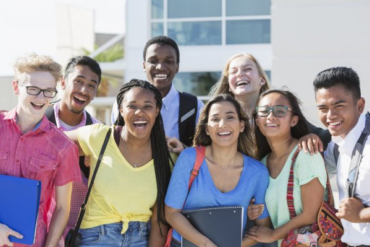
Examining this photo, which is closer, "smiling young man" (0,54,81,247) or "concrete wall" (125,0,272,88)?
"smiling young man" (0,54,81,247)

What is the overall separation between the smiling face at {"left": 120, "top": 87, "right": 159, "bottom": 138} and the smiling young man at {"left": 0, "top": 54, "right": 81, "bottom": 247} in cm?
49

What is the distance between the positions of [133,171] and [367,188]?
1.57 meters

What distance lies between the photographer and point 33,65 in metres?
3.31

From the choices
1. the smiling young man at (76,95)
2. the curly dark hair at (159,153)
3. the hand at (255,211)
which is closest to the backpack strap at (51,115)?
the smiling young man at (76,95)

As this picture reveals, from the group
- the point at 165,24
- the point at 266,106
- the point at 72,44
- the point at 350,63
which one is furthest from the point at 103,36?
the point at 266,106

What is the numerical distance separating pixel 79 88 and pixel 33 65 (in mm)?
1246

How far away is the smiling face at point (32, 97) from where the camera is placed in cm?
329

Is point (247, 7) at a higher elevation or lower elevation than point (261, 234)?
higher

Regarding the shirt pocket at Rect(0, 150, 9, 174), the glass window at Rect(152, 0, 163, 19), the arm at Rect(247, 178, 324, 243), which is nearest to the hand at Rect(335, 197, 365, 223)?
the arm at Rect(247, 178, 324, 243)

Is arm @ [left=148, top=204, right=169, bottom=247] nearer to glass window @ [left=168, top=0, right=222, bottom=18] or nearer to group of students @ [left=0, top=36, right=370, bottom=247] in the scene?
group of students @ [left=0, top=36, right=370, bottom=247]

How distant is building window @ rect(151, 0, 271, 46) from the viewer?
675 inches

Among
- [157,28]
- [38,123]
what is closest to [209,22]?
[157,28]

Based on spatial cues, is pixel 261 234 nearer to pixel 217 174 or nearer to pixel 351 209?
pixel 217 174

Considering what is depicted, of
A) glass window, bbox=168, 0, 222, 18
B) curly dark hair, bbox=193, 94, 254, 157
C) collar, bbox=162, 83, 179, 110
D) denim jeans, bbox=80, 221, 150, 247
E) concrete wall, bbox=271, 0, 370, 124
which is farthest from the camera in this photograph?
glass window, bbox=168, 0, 222, 18
